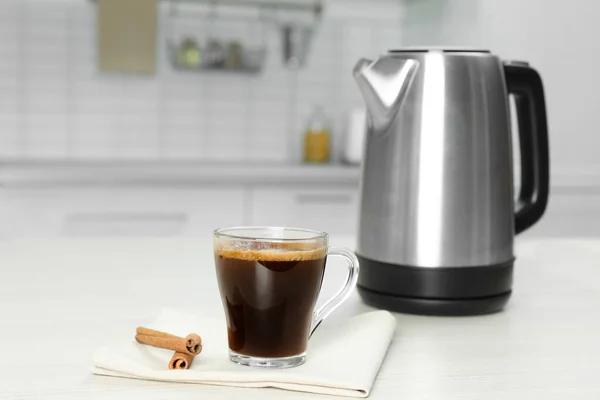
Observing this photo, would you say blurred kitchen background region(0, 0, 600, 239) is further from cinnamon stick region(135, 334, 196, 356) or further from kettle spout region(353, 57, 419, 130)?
cinnamon stick region(135, 334, 196, 356)

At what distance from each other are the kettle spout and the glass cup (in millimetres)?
261

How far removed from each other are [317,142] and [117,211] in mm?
862

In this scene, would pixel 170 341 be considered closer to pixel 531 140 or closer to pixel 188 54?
pixel 531 140

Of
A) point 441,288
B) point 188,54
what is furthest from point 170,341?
point 188,54

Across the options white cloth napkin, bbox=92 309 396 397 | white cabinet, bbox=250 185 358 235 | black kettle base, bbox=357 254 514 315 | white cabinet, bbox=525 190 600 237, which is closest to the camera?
white cloth napkin, bbox=92 309 396 397

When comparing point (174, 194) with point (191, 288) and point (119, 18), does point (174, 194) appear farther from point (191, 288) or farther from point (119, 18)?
point (191, 288)

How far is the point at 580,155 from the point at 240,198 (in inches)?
45.6

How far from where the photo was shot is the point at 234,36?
10.5ft

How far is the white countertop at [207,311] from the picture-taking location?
0.58 metres

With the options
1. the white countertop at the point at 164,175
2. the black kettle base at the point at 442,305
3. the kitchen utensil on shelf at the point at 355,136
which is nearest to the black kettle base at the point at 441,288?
the black kettle base at the point at 442,305

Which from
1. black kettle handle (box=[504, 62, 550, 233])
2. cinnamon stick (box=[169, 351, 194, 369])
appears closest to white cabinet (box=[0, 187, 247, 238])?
black kettle handle (box=[504, 62, 550, 233])

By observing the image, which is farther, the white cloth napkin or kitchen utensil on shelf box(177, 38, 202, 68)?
kitchen utensil on shelf box(177, 38, 202, 68)

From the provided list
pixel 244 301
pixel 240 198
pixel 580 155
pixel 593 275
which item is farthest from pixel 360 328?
pixel 580 155

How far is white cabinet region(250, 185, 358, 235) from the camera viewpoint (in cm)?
270
